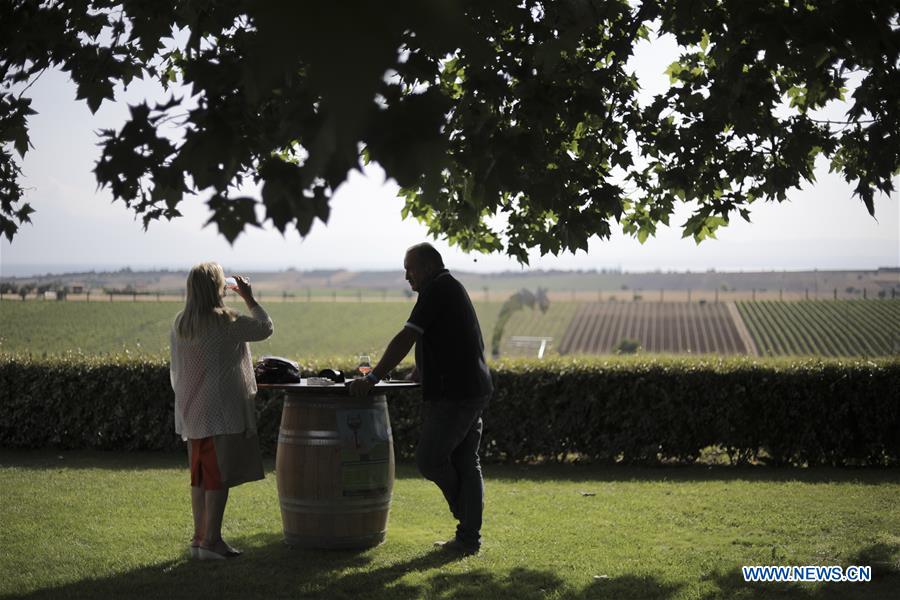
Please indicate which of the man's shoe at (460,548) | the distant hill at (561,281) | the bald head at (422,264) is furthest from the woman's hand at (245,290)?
the distant hill at (561,281)

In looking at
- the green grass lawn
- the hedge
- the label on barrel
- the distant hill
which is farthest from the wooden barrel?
the hedge

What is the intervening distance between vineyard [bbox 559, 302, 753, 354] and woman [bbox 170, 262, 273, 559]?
119ft

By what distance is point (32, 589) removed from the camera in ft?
19.5

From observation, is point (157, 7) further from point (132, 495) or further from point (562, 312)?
point (562, 312)

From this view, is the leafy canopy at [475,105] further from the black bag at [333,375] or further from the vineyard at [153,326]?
the vineyard at [153,326]

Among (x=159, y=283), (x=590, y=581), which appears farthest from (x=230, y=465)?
(x=159, y=283)

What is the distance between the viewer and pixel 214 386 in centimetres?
631

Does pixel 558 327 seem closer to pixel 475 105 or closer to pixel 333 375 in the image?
pixel 333 375

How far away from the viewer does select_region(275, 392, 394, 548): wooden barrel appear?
6539 mm

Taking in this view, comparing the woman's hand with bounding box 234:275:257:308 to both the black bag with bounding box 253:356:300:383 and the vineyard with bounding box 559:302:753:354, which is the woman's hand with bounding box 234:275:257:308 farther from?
the vineyard with bounding box 559:302:753:354

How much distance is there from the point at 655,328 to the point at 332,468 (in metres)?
48.1

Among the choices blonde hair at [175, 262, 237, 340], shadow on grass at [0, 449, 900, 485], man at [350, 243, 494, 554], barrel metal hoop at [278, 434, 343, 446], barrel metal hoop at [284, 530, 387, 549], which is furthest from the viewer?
shadow on grass at [0, 449, 900, 485]

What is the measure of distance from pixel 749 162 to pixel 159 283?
27289mm

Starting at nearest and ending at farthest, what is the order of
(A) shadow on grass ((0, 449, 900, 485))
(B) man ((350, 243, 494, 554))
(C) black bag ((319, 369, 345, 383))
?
(B) man ((350, 243, 494, 554)) → (C) black bag ((319, 369, 345, 383)) → (A) shadow on grass ((0, 449, 900, 485))
